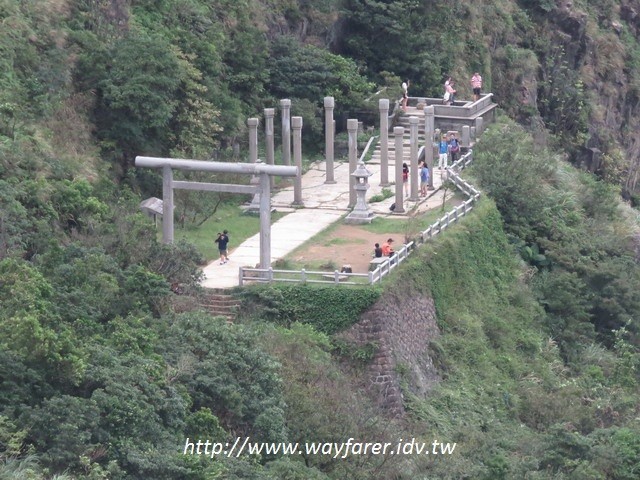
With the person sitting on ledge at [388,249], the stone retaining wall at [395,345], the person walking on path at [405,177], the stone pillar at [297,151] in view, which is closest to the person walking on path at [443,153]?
the person walking on path at [405,177]

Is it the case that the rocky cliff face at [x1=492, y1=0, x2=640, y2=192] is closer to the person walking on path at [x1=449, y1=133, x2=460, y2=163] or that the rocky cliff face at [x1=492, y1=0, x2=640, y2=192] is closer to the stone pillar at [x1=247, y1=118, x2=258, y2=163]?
the person walking on path at [x1=449, y1=133, x2=460, y2=163]

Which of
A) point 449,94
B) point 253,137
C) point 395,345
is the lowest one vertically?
point 395,345

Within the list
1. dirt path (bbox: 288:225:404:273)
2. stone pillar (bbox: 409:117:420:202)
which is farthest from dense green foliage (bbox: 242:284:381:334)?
stone pillar (bbox: 409:117:420:202)

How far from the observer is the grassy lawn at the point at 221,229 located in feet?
129

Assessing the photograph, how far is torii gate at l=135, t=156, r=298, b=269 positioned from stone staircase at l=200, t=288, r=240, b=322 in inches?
45.2

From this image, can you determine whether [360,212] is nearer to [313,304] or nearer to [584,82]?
[313,304]

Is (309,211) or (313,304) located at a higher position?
(313,304)

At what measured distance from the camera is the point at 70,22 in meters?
43.0

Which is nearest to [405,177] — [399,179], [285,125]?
[399,179]

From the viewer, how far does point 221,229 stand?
4094 centimetres

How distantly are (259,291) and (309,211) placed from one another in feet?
24.1

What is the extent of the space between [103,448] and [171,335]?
4.67m

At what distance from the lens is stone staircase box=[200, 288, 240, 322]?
35.6 meters

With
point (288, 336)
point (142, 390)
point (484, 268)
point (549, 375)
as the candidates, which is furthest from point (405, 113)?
point (142, 390)
